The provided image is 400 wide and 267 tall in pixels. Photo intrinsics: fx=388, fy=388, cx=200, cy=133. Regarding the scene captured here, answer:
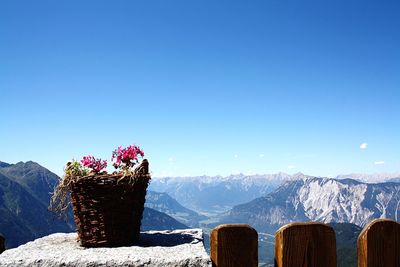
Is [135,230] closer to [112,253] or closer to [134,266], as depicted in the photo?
[112,253]

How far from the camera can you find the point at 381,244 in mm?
2514

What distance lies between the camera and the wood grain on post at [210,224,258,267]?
96.5 inches

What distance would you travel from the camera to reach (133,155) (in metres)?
3.86

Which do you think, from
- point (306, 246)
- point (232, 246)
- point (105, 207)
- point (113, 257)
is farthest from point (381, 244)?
point (105, 207)

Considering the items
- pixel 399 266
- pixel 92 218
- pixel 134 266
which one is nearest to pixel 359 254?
pixel 399 266

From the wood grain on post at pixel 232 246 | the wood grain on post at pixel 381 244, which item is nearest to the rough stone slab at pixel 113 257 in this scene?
the wood grain on post at pixel 232 246

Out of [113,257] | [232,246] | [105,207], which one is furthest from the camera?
[105,207]

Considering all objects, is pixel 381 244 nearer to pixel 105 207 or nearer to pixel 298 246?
pixel 298 246

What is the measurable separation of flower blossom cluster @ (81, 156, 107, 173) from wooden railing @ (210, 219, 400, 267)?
5.21ft

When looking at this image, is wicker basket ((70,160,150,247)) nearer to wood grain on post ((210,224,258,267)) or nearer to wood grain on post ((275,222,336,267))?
wood grain on post ((210,224,258,267))

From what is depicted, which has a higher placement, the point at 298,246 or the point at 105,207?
the point at 105,207

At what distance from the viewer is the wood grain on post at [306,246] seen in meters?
2.45

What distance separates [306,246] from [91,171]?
2.03 metres

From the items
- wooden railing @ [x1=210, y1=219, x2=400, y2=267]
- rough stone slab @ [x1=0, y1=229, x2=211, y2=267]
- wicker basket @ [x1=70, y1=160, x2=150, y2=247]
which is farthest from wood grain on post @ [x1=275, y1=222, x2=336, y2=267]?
wicker basket @ [x1=70, y1=160, x2=150, y2=247]
